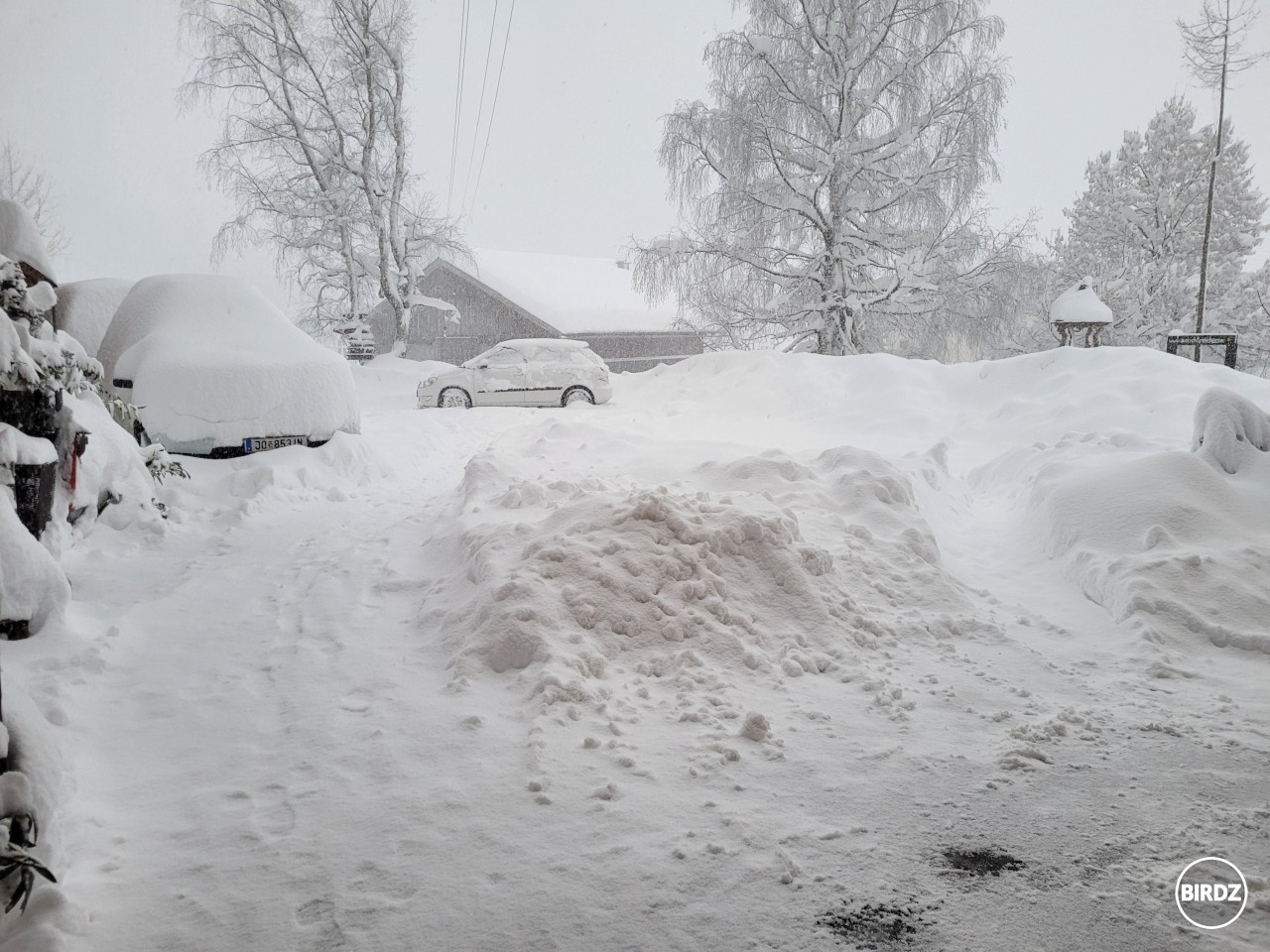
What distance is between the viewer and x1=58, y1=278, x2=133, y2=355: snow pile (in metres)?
6.94

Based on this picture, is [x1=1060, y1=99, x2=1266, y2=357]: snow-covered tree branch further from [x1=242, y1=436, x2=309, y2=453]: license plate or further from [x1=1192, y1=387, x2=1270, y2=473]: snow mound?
[x1=242, y1=436, x2=309, y2=453]: license plate

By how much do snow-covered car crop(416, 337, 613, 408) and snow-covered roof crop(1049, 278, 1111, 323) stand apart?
8.59m

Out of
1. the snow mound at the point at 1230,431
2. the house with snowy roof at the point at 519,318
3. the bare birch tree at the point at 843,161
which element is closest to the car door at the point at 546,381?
the bare birch tree at the point at 843,161

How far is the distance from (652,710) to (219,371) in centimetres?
463

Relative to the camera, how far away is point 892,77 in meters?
14.1

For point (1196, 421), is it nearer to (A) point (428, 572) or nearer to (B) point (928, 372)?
(A) point (428, 572)

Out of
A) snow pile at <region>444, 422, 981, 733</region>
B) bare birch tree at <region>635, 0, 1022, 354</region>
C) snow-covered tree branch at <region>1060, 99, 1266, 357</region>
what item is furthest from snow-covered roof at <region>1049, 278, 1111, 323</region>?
snow pile at <region>444, 422, 981, 733</region>

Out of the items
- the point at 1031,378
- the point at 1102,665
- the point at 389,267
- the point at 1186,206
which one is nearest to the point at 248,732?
the point at 1102,665

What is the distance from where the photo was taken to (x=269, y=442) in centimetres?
604

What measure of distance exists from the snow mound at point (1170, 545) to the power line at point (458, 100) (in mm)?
9069

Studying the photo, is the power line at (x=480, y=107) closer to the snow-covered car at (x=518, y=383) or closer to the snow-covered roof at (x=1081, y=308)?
the snow-covered car at (x=518, y=383)

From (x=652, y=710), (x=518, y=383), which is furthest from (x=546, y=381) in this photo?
(x=652, y=710)

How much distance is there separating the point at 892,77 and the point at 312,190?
12094mm

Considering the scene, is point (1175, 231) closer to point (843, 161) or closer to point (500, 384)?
point (843, 161)
